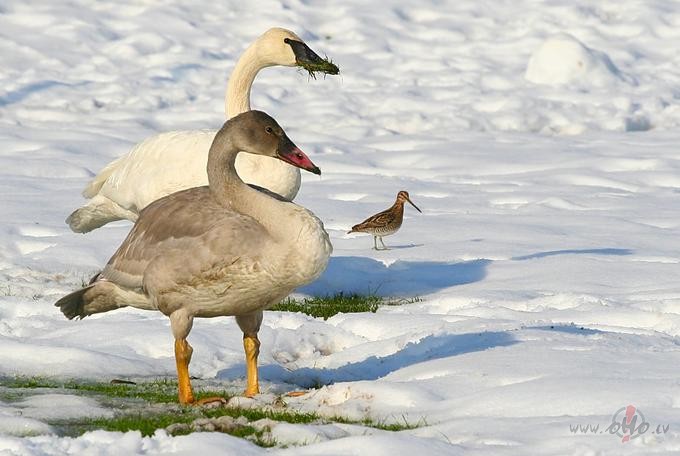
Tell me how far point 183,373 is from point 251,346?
1.86 feet

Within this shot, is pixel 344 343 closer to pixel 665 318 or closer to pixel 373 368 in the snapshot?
pixel 373 368

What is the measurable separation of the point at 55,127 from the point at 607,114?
34.4 ft

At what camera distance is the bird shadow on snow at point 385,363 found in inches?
328

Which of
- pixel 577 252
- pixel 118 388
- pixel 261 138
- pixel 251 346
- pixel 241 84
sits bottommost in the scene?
pixel 577 252

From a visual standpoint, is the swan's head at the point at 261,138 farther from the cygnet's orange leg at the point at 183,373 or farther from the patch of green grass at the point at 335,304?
the patch of green grass at the point at 335,304

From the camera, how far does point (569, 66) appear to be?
25406mm

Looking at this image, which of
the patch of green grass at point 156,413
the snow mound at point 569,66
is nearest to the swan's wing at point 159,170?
Result: the patch of green grass at point 156,413

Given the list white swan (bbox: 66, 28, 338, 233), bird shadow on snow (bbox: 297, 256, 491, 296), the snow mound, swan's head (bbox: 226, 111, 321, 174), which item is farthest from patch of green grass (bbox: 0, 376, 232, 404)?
the snow mound

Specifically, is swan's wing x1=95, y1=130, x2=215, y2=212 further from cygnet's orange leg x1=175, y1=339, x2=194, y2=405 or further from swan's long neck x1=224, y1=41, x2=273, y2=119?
cygnet's orange leg x1=175, y1=339, x2=194, y2=405

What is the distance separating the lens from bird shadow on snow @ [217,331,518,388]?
834 centimetres

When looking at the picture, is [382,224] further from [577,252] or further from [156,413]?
[156,413]

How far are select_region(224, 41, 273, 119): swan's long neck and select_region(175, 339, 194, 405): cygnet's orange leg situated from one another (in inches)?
182

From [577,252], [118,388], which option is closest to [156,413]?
[118,388]

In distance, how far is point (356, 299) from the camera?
11.2 m
